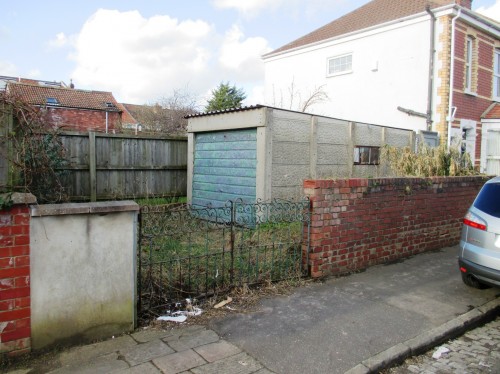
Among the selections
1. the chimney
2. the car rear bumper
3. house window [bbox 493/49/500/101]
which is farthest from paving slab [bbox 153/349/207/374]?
house window [bbox 493/49/500/101]

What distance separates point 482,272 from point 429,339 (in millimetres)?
1381

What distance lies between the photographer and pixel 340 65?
16547 millimetres

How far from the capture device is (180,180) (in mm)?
10203

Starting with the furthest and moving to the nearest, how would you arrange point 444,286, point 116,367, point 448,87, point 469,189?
1. point 448,87
2. point 469,189
3. point 444,286
4. point 116,367

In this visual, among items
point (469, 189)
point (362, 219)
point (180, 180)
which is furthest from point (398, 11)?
point (362, 219)

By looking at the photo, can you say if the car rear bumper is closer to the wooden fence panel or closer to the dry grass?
the dry grass

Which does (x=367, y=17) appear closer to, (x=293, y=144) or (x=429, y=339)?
(x=293, y=144)

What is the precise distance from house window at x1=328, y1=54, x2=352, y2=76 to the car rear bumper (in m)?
12.6

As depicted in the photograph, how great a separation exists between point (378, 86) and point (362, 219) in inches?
422

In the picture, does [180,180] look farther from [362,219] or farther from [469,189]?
[469,189]

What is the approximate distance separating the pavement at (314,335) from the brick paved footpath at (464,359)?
83 millimetres

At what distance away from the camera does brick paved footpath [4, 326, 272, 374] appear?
3.01 m

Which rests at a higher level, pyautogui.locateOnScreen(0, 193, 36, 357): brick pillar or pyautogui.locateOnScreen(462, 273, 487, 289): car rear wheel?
pyautogui.locateOnScreen(0, 193, 36, 357): brick pillar

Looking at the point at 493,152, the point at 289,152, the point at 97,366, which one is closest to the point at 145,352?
the point at 97,366
